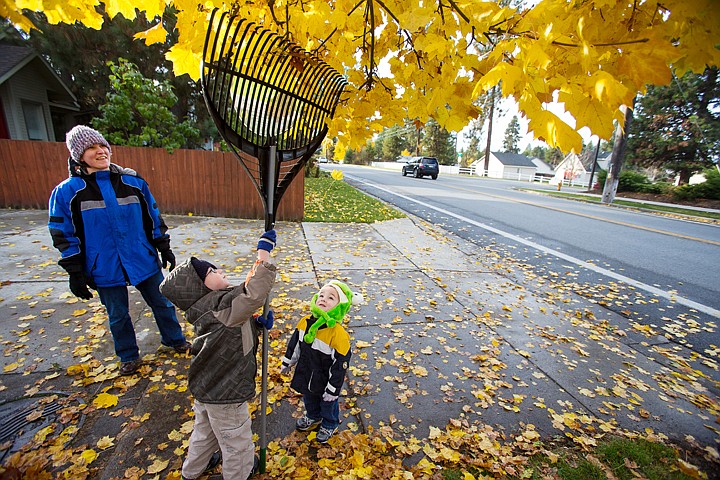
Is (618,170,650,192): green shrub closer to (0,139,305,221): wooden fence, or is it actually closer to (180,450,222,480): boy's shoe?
(0,139,305,221): wooden fence

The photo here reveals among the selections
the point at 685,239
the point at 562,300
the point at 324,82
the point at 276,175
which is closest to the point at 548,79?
the point at 324,82

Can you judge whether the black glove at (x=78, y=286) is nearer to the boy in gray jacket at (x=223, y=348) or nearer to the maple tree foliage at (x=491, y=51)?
the boy in gray jacket at (x=223, y=348)

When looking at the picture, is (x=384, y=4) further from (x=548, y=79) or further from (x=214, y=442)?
(x=214, y=442)

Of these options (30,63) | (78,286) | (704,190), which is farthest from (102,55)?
(704,190)

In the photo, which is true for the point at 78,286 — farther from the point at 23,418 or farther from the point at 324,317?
the point at 324,317

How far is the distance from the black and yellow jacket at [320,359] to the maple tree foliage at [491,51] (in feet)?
5.02

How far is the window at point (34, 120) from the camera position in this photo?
482 inches

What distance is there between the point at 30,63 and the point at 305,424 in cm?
1596

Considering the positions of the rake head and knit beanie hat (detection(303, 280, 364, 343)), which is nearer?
the rake head

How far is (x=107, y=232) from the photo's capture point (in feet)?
8.05

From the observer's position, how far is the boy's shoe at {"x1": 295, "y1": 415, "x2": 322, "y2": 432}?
2.25 metres

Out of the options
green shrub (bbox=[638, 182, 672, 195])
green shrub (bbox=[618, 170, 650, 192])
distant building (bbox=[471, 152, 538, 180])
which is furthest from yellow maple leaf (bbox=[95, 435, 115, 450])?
distant building (bbox=[471, 152, 538, 180])

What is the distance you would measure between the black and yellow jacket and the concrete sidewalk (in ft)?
1.35

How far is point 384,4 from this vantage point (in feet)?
7.20
